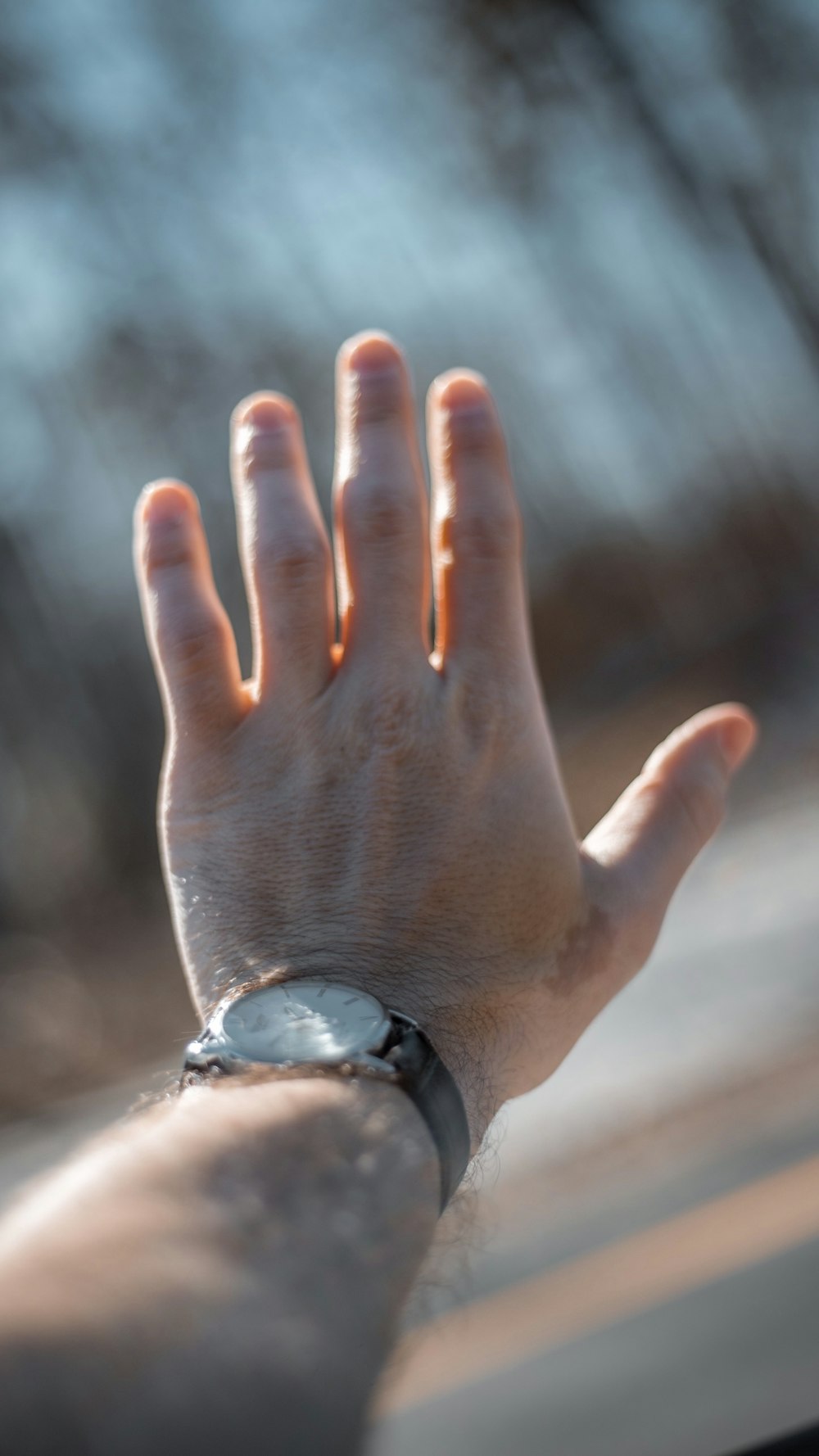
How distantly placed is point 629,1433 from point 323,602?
0.75 meters

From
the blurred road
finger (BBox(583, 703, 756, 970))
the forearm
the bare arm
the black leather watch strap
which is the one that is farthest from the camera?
finger (BBox(583, 703, 756, 970))

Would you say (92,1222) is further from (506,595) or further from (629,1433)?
(506,595)

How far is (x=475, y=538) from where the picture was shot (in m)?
1.08

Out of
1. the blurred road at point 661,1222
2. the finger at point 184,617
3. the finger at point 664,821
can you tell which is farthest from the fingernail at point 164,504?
the blurred road at point 661,1222

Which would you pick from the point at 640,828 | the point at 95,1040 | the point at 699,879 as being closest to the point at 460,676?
the point at 640,828

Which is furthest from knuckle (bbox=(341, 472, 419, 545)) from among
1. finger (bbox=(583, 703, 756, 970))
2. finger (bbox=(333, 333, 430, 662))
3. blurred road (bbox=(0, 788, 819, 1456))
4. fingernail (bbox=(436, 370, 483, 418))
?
blurred road (bbox=(0, 788, 819, 1456))

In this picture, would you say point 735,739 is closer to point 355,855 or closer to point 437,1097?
point 355,855

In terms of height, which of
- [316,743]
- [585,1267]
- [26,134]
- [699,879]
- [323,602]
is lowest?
[585,1267]

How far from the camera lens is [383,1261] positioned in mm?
558

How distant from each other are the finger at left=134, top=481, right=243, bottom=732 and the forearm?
471 millimetres

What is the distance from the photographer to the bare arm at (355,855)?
0.51 m

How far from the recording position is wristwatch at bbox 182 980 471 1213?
0.66 metres

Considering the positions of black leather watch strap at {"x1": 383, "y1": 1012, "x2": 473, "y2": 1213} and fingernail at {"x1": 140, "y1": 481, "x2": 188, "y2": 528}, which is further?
fingernail at {"x1": 140, "y1": 481, "x2": 188, "y2": 528}

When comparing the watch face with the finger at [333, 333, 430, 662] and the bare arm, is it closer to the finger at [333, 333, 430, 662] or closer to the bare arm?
the bare arm
